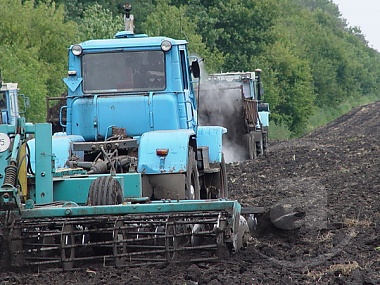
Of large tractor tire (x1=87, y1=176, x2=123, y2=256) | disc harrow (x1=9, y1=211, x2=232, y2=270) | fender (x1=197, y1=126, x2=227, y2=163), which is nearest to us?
disc harrow (x1=9, y1=211, x2=232, y2=270)

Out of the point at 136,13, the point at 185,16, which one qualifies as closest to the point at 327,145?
the point at 185,16

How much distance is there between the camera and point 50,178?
387 inches

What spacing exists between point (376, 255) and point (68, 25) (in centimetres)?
2964

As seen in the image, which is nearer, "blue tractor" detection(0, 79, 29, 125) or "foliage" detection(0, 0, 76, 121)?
"blue tractor" detection(0, 79, 29, 125)

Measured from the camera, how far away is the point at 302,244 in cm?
1115

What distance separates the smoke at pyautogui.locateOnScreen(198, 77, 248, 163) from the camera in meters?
27.2

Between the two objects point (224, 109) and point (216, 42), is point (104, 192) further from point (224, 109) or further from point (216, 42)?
point (216, 42)

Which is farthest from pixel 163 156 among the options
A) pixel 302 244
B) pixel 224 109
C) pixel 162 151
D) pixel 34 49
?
pixel 34 49

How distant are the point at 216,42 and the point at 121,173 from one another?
4283cm

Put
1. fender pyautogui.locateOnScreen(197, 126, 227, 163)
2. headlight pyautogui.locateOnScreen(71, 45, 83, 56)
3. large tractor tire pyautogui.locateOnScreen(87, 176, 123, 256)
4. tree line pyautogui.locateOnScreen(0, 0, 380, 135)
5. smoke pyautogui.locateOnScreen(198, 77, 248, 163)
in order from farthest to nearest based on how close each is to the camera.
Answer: tree line pyautogui.locateOnScreen(0, 0, 380, 135)
smoke pyautogui.locateOnScreen(198, 77, 248, 163)
fender pyautogui.locateOnScreen(197, 126, 227, 163)
headlight pyautogui.locateOnScreen(71, 45, 83, 56)
large tractor tire pyautogui.locateOnScreen(87, 176, 123, 256)

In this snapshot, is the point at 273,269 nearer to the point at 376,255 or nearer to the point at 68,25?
the point at 376,255

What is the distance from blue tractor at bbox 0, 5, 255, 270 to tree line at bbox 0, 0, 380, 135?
5.19 metres

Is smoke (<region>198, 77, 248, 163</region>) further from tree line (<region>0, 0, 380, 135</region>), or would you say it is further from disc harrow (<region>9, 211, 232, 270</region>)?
disc harrow (<region>9, 211, 232, 270</region>)

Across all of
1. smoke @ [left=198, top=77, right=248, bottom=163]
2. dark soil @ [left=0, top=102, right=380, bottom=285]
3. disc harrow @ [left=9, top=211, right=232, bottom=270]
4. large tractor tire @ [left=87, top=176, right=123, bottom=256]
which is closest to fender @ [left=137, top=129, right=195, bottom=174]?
large tractor tire @ [left=87, top=176, right=123, bottom=256]
